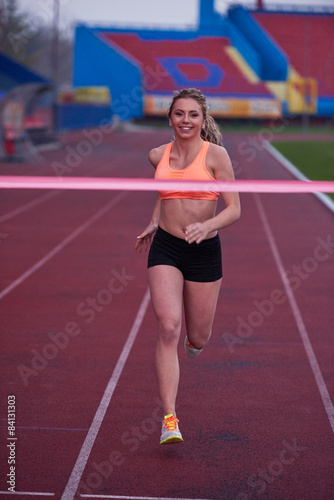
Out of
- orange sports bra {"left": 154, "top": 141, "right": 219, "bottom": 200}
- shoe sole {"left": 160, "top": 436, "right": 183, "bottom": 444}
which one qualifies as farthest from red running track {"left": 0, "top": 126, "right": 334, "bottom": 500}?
orange sports bra {"left": 154, "top": 141, "right": 219, "bottom": 200}

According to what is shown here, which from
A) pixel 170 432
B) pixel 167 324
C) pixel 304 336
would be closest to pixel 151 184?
pixel 167 324

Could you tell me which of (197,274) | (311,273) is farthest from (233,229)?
(197,274)

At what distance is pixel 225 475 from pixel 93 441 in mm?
860

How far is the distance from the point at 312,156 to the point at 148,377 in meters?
25.5

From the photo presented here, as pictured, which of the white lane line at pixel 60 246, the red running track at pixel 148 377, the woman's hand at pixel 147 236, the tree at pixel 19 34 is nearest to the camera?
the red running track at pixel 148 377

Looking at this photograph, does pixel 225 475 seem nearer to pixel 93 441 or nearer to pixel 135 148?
pixel 93 441

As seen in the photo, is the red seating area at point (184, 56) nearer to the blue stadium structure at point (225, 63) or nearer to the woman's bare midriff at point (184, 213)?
the blue stadium structure at point (225, 63)

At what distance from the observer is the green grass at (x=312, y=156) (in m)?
23.2

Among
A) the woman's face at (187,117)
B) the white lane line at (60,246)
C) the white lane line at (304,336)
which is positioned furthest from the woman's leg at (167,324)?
the white lane line at (60,246)

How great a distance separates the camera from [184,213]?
4.60 metres

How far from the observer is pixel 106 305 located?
842cm

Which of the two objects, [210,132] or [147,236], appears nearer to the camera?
[210,132]

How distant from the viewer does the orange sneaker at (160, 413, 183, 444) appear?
4.46m

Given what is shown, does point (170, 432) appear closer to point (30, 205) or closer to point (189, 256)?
point (189, 256)
